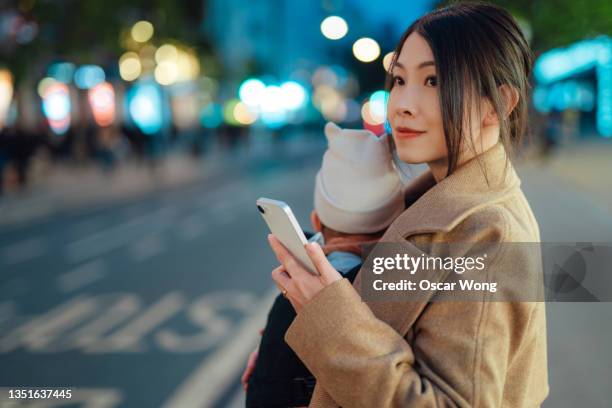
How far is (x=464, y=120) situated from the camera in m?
1.62

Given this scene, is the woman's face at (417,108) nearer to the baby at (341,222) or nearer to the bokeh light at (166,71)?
the baby at (341,222)

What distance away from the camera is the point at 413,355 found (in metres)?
1.53

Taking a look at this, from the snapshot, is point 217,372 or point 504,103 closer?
point 504,103

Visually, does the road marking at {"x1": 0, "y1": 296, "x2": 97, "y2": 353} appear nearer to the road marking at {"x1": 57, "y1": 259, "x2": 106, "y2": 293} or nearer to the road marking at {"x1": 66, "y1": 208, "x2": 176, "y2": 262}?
the road marking at {"x1": 57, "y1": 259, "x2": 106, "y2": 293}

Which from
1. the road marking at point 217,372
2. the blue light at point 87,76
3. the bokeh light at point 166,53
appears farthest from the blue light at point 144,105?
the road marking at point 217,372

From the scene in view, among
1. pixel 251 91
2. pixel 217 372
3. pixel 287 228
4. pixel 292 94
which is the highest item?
pixel 287 228

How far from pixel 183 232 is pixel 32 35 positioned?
13521 mm

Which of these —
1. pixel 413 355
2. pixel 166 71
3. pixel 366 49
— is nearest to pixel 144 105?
pixel 166 71

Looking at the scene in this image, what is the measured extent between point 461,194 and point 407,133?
0.19 meters

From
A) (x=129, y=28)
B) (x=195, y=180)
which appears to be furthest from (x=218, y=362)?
(x=129, y=28)

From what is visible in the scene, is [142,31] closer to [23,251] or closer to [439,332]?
[23,251]

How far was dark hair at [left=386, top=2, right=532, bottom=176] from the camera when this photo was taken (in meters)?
1.61

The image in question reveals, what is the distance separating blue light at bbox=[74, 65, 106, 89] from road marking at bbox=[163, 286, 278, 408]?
26318 mm

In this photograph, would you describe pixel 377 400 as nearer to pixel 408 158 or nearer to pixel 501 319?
pixel 501 319
